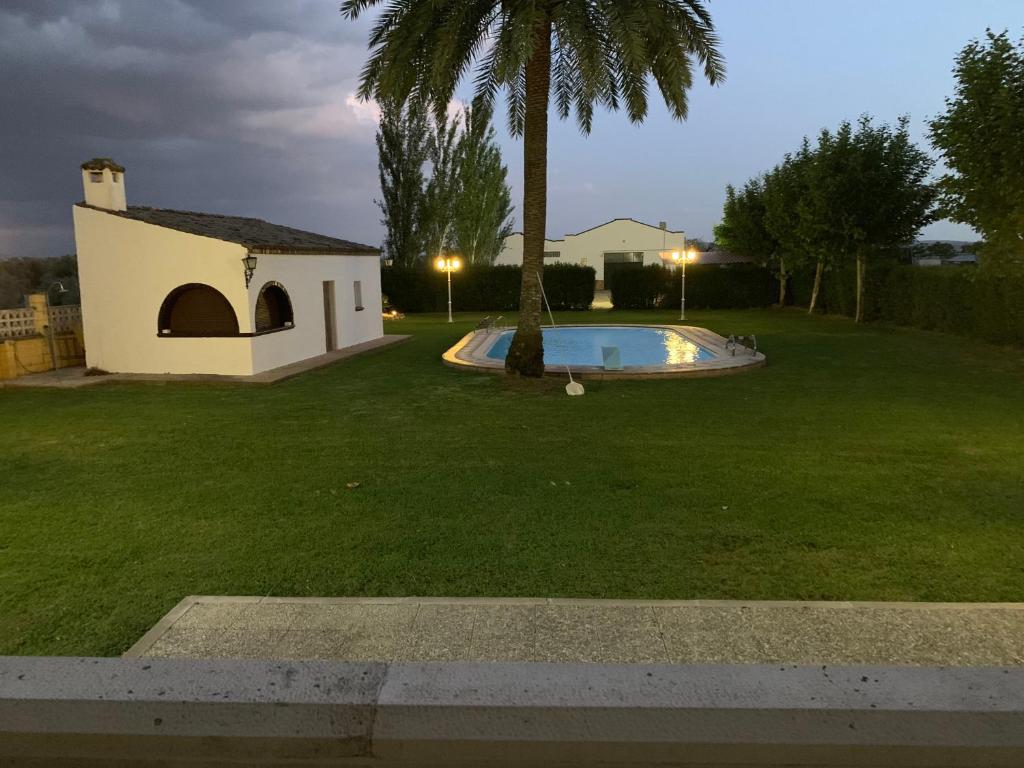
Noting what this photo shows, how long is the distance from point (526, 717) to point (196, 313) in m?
13.2

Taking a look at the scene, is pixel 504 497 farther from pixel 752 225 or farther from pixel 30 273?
pixel 30 273

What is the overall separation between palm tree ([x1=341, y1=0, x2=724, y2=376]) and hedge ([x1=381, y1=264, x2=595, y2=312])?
19.3 m

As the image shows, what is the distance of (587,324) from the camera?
26.0m

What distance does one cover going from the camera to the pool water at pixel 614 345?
58.6ft

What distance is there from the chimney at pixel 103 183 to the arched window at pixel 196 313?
2156mm

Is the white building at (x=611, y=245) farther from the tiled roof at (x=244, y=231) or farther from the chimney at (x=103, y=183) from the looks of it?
the chimney at (x=103, y=183)

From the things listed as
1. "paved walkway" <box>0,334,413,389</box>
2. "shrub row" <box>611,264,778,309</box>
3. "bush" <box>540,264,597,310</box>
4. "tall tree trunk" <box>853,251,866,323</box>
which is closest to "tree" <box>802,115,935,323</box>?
"tall tree trunk" <box>853,251,866,323</box>

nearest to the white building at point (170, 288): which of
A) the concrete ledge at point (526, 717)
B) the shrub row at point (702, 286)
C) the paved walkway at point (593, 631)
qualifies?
the paved walkway at point (593, 631)

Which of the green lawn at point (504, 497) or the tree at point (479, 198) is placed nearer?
the green lawn at point (504, 497)

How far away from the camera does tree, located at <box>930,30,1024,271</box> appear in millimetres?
12508

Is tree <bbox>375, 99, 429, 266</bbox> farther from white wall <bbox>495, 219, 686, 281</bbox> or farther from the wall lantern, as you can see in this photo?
white wall <bbox>495, 219, 686, 281</bbox>

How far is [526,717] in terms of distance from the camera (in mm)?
2879

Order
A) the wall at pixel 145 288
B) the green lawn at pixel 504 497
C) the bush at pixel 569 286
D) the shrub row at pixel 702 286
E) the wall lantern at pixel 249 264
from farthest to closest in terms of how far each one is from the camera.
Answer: the bush at pixel 569 286 → the shrub row at pixel 702 286 → the wall at pixel 145 288 → the wall lantern at pixel 249 264 → the green lawn at pixel 504 497

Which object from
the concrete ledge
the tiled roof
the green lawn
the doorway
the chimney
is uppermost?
the chimney
